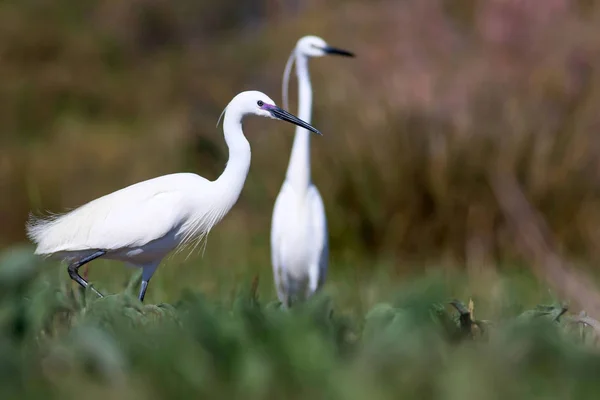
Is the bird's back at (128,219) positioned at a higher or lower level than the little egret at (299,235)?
higher

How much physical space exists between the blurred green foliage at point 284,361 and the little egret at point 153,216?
1.34 metres

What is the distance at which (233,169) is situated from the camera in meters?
3.41

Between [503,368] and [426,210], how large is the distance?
527 cm

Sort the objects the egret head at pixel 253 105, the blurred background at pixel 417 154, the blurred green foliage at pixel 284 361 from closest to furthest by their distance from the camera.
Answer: the blurred green foliage at pixel 284 361, the egret head at pixel 253 105, the blurred background at pixel 417 154

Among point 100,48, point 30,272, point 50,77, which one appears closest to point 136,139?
point 50,77

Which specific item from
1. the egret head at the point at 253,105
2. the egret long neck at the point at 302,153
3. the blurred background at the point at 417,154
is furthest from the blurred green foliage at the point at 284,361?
the egret long neck at the point at 302,153

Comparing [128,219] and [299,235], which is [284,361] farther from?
[299,235]

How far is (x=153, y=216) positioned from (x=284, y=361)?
1757 mm

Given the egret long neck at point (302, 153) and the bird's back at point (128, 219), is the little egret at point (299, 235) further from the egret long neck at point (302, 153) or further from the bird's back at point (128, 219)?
the bird's back at point (128, 219)

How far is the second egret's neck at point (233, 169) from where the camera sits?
11.1 ft

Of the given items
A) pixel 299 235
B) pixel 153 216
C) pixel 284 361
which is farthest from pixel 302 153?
pixel 284 361

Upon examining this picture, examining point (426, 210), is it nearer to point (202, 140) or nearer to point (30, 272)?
point (202, 140)

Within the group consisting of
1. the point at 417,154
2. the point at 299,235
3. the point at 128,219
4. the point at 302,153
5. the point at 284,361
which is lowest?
the point at 417,154

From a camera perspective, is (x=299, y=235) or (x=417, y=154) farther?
(x=417, y=154)
